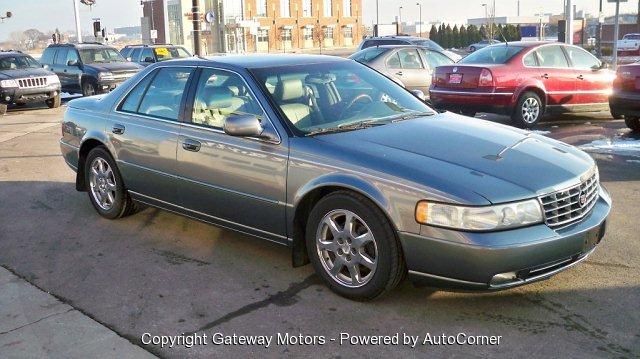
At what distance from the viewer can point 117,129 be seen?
5.93 m

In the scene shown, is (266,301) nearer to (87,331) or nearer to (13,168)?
(87,331)

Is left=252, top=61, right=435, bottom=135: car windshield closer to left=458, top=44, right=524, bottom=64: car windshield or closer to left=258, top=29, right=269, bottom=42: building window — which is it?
left=458, top=44, right=524, bottom=64: car windshield

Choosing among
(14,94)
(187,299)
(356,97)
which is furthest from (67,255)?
(14,94)

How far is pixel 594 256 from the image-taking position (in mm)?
4957

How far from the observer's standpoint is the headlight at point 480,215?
3.71m

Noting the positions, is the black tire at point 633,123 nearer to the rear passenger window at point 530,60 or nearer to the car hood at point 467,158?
the rear passenger window at point 530,60

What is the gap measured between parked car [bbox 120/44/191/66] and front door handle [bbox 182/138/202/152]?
1858 cm

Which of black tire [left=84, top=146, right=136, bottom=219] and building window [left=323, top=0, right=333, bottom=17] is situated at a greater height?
building window [left=323, top=0, right=333, bottom=17]

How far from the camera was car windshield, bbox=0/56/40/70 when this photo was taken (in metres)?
18.1

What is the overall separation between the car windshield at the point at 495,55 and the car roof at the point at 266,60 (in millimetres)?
6781

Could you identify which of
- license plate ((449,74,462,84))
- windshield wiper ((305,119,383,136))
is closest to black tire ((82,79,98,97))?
license plate ((449,74,462,84))

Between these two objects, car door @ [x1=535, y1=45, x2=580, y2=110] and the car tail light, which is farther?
car door @ [x1=535, y1=45, x2=580, y2=110]

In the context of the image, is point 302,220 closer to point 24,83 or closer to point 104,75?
A: point 24,83

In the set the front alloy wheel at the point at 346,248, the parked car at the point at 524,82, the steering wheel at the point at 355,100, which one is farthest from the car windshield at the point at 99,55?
the front alloy wheel at the point at 346,248
